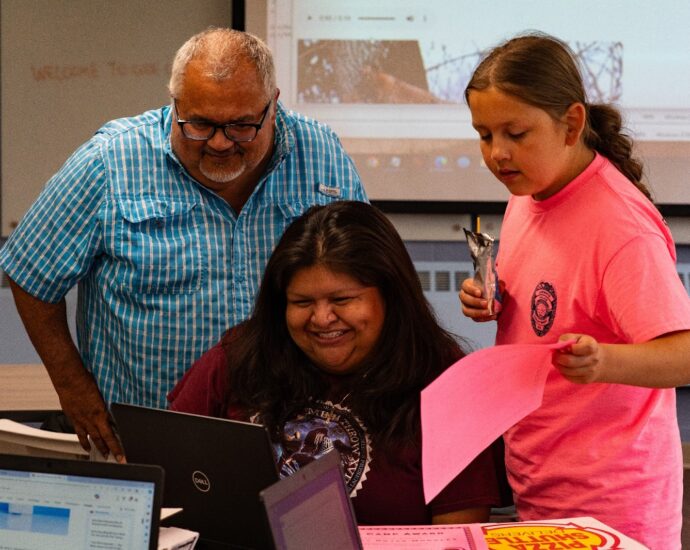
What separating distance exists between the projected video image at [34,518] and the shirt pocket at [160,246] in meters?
0.89

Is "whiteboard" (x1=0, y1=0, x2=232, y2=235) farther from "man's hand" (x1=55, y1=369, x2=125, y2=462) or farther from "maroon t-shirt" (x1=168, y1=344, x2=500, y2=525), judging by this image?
"maroon t-shirt" (x1=168, y1=344, x2=500, y2=525)

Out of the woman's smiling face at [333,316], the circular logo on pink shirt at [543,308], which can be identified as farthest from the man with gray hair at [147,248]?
the circular logo on pink shirt at [543,308]

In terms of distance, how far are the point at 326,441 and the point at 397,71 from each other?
6.74ft

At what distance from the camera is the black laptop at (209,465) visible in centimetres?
137

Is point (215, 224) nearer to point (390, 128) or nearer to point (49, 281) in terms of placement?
point (49, 281)

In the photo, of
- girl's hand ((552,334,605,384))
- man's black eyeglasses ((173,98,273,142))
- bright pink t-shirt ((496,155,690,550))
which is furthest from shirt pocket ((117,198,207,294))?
girl's hand ((552,334,605,384))

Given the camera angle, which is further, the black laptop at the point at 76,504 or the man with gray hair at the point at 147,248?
the man with gray hair at the point at 147,248

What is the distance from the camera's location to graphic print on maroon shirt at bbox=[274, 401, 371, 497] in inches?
66.3

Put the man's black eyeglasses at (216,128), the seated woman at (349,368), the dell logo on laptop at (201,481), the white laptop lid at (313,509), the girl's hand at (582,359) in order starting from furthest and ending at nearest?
1. the man's black eyeglasses at (216,128)
2. the seated woman at (349,368)
3. the dell logo on laptop at (201,481)
4. the girl's hand at (582,359)
5. the white laptop lid at (313,509)

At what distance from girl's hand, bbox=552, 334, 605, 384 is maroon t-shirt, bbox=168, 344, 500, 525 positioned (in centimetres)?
41

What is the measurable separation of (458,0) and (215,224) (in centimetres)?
170

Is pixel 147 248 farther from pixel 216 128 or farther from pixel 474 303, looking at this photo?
pixel 474 303

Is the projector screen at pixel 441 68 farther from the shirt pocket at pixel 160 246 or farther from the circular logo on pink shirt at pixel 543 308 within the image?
the circular logo on pink shirt at pixel 543 308

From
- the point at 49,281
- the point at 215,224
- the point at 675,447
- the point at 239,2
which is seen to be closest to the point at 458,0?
the point at 239,2
